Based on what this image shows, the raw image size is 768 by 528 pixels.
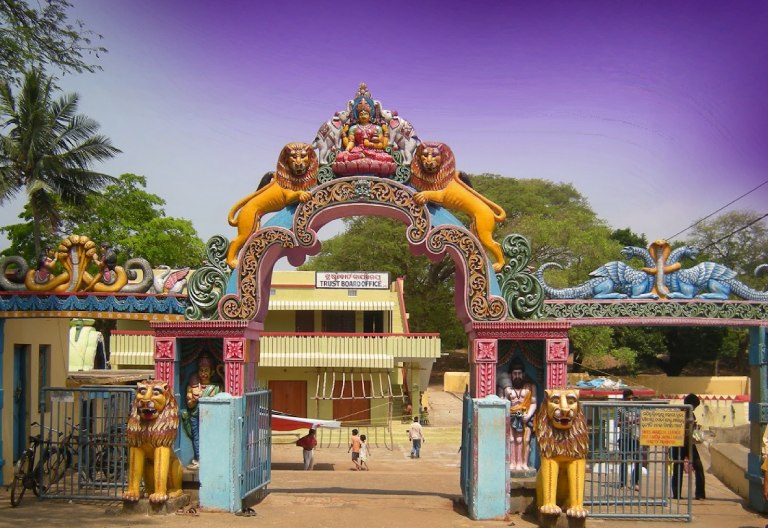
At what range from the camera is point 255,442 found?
10.9m

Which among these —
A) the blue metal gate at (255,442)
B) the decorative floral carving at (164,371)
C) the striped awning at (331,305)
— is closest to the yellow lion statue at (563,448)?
the blue metal gate at (255,442)

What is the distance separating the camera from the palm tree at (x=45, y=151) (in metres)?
22.1

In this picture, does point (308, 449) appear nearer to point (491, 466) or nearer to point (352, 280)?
point (491, 466)

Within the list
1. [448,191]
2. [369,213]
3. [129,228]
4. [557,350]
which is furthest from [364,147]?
[129,228]

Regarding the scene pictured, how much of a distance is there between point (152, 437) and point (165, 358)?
1.12 m

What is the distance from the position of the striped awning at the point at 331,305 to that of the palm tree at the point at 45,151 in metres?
7.06

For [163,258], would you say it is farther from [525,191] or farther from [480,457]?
[480,457]

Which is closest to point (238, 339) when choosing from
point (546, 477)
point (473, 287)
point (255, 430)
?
point (255, 430)

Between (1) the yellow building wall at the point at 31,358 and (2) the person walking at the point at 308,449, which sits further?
(2) the person walking at the point at 308,449

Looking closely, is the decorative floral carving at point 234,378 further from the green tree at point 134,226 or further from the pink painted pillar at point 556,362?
the green tree at point 134,226

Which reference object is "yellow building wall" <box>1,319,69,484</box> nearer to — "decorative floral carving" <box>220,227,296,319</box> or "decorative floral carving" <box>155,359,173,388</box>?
"decorative floral carving" <box>155,359,173,388</box>

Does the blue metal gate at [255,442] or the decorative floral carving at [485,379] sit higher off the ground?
the decorative floral carving at [485,379]

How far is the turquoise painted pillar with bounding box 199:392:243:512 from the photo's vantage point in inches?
403

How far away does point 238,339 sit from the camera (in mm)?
10602
